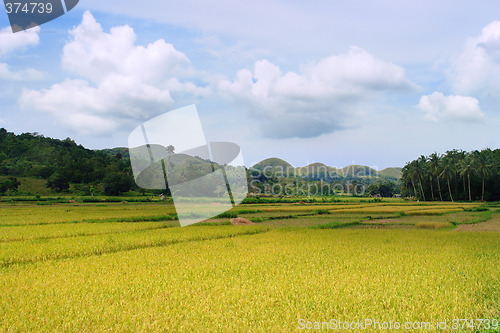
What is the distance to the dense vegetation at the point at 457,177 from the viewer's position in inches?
2594

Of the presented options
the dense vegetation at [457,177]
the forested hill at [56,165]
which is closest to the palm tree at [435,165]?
the dense vegetation at [457,177]

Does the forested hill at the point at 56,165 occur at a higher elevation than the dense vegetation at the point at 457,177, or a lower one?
higher

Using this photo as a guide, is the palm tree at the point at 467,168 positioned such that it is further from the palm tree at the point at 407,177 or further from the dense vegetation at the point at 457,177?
the palm tree at the point at 407,177

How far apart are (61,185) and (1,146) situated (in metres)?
38.2

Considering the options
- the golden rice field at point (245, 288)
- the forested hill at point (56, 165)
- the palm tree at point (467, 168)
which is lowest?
the golden rice field at point (245, 288)

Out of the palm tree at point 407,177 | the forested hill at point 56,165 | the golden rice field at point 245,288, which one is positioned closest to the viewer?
the golden rice field at point 245,288

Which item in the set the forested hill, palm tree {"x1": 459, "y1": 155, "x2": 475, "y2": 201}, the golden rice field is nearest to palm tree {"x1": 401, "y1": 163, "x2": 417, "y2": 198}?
palm tree {"x1": 459, "y1": 155, "x2": 475, "y2": 201}

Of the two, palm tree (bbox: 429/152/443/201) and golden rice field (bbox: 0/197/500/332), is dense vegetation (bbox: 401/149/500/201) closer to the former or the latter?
palm tree (bbox: 429/152/443/201)

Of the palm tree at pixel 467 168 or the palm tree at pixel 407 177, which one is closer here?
the palm tree at pixel 467 168

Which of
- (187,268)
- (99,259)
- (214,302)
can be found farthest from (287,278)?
(99,259)

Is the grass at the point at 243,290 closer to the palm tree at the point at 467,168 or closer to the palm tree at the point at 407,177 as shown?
the palm tree at the point at 467,168

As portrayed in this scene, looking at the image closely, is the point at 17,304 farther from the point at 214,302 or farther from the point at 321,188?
the point at 321,188

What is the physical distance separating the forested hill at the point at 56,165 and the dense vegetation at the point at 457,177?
65.1 m

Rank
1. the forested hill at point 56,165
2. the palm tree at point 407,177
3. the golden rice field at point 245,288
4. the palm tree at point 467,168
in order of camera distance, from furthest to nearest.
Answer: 1. the palm tree at point 407,177
2. the forested hill at point 56,165
3. the palm tree at point 467,168
4. the golden rice field at point 245,288
